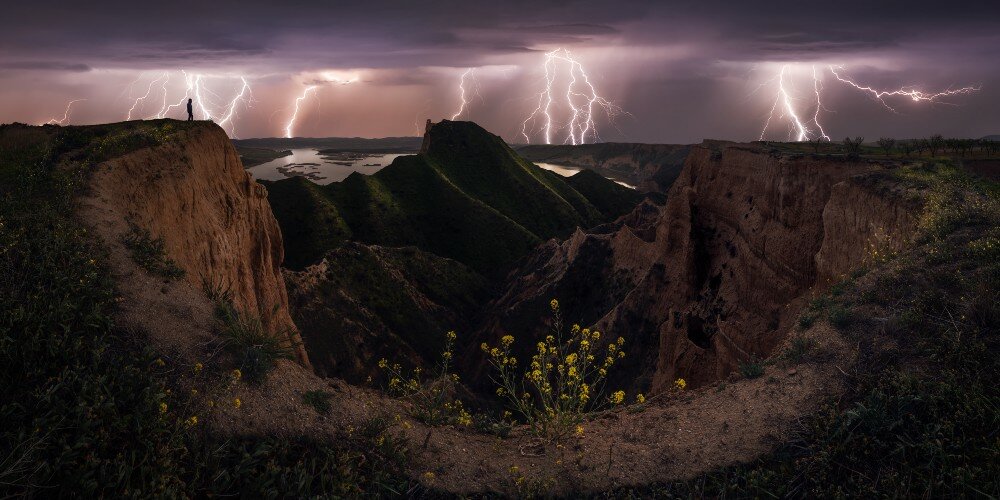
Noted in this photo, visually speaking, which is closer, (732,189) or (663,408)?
(663,408)

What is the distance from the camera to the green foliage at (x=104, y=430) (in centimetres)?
479

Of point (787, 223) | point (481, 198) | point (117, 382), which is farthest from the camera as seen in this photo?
point (481, 198)

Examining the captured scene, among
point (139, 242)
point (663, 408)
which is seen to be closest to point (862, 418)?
point (663, 408)

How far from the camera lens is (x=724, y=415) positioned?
27.6 feet

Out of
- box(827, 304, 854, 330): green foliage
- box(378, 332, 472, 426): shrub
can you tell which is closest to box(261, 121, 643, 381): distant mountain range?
box(378, 332, 472, 426): shrub

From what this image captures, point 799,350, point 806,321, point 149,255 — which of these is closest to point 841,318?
point 806,321

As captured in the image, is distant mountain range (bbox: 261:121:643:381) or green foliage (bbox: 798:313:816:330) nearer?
green foliage (bbox: 798:313:816:330)

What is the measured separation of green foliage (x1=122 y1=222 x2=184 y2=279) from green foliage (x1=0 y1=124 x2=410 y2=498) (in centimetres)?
149

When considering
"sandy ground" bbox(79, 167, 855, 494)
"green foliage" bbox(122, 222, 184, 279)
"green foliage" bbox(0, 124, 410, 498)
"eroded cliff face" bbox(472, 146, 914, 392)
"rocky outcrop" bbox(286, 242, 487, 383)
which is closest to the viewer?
"green foliage" bbox(0, 124, 410, 498)

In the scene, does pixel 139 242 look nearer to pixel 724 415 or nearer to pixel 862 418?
pixel 724 415

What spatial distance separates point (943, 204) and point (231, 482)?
740 inches

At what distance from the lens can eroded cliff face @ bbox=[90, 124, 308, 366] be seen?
44.7 feet

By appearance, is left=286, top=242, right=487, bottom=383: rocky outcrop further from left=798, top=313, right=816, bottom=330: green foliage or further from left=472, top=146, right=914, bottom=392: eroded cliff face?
left=798, top=313, right=816, bottom=330: green foliage

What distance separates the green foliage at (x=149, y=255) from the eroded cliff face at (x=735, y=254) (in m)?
18.8
